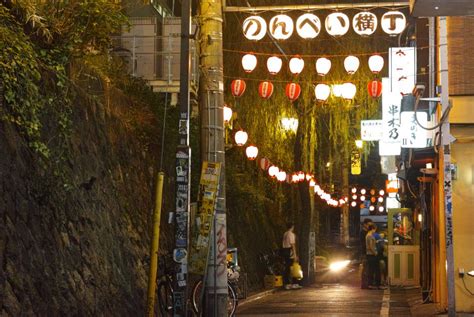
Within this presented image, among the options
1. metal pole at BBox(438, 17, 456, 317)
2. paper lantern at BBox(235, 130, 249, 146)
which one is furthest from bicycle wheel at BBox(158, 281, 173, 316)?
paper lantern at BBox(235, 130, 249, 146)

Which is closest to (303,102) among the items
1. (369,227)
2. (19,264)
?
(369,227)

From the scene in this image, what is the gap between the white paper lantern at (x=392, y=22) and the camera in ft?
56.6

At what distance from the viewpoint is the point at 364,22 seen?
17.0 m

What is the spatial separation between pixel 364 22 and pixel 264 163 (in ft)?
37.1

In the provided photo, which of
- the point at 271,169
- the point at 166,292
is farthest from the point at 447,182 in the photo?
the point at 271,169

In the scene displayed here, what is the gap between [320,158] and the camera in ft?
96.8

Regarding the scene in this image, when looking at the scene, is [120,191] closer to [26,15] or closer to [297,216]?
[26,15]

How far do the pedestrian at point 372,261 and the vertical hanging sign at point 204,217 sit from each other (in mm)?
14169

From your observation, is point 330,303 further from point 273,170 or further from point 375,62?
point 273,170

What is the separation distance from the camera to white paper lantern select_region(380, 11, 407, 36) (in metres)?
17.3

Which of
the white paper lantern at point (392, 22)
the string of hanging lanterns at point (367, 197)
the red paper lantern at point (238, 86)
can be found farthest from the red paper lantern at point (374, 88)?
the string of hanging lanterns at point (367, 197)

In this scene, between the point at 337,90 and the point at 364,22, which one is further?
the point at 337,90

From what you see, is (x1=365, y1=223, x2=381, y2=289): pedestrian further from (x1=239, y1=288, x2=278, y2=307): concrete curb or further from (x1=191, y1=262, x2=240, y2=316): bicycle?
(x1=191, y1=262, x2=240, y2=316): bicycle

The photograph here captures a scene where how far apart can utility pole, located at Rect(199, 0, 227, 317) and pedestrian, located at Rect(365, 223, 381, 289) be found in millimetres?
13775
